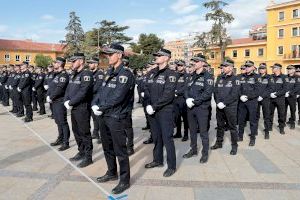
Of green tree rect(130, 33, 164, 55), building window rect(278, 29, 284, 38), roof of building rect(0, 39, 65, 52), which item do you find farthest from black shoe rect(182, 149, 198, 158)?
roof of building rect(0, 39, 65, 52)

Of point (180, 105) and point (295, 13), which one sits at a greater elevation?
point (295, 13)

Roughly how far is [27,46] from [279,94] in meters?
79.6

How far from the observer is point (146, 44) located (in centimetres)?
7081

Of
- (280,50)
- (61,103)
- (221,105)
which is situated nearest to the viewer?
(221,105)

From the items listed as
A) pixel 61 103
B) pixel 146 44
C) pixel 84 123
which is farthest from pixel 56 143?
pixel 146 44

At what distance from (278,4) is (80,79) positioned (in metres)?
55.2

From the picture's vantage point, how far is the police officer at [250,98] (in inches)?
320

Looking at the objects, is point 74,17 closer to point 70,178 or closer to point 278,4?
point 278,4

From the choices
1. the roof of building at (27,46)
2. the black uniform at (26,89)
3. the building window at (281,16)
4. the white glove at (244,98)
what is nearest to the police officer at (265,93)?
the white glove at (244,98)

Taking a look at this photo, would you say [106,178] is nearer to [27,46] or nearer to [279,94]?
[279,94]

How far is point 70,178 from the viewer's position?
18.2 feet

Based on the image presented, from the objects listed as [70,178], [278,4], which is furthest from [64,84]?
[278,4]

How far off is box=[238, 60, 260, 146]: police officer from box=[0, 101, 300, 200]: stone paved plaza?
0.51 meters

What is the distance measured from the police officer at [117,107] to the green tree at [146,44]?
217ft
